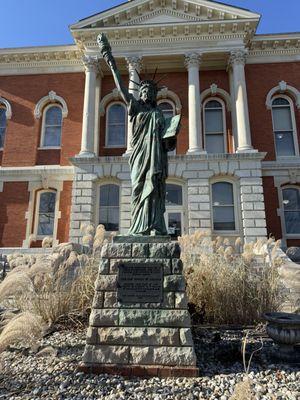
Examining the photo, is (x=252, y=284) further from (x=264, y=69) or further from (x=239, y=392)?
(x=264, y=69)

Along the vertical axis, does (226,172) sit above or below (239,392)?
above

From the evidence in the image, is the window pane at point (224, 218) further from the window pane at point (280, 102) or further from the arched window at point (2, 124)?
the arched window at point (2, 124)

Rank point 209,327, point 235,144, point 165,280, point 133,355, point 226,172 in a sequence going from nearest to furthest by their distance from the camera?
point 133,355
point 165,280
point 209,327
point 226,172
point 235,144

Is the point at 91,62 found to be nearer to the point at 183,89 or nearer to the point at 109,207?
→ the point at 183,89

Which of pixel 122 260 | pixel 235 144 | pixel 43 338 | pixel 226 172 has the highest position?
pixel 235 144

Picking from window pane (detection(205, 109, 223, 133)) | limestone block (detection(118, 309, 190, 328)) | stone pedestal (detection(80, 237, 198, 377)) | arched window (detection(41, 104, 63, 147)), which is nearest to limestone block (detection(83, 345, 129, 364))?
stone pedestal (detection(80, 237, 198, 377))

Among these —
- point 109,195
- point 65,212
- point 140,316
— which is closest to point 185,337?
point 140,316

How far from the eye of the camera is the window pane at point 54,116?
19.8 m

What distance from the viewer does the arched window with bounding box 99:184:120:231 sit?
675 inches

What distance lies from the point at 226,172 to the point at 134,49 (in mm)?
8486

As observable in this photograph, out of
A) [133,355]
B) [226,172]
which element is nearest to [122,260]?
[133,355]

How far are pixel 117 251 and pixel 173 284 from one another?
2.90ft

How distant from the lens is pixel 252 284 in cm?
670

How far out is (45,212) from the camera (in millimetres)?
18500
